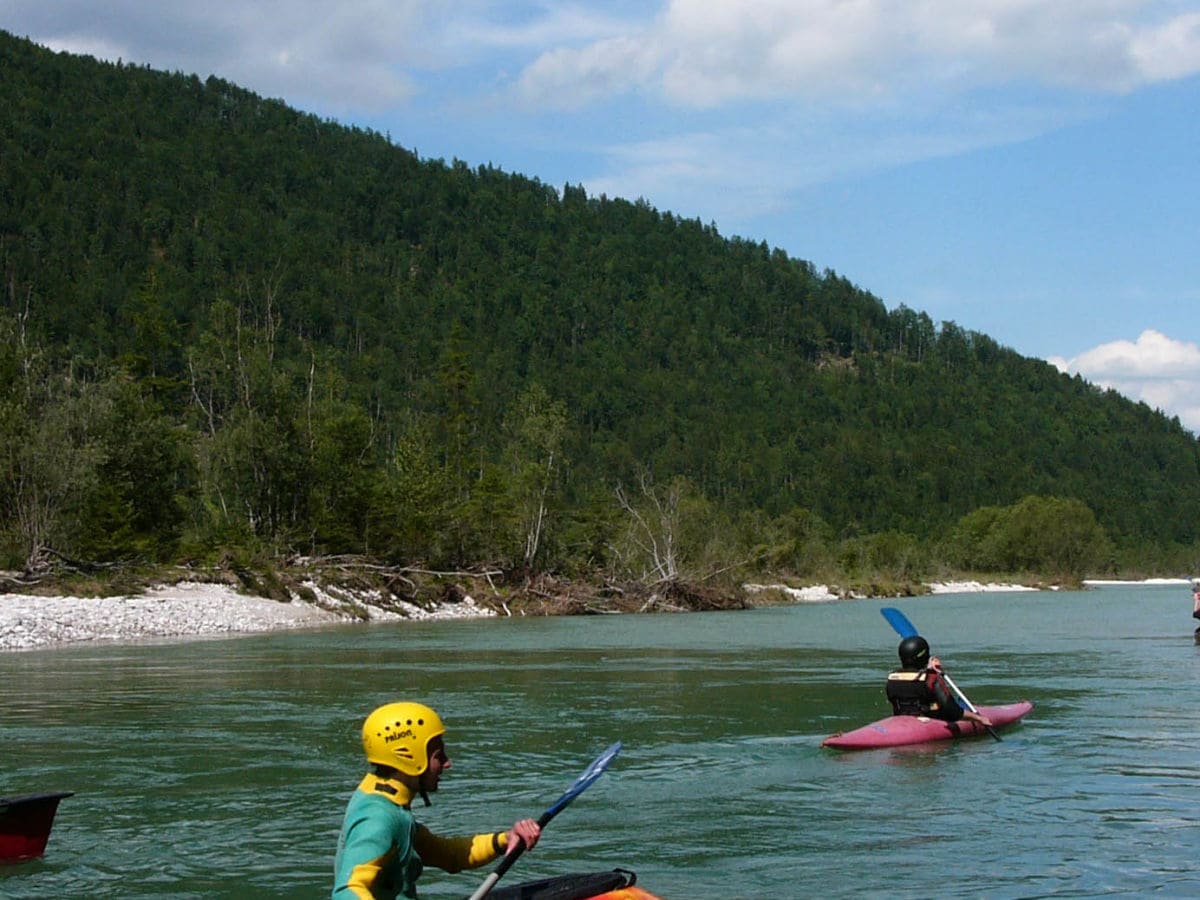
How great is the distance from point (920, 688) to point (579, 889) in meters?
9.84

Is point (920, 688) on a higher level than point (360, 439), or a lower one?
lower

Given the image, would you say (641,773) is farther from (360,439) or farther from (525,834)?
(360,439)

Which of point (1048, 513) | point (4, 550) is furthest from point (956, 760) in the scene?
point (1048, 513)

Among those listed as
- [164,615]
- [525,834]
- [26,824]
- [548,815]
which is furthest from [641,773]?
[164,615]

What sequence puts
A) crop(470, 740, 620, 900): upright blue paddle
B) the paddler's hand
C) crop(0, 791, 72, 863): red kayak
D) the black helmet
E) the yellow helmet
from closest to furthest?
the yellow helmet < crop(470, 740, 620, 900): upright blue paddle < the paddler's hand < crop(0, 791, 72, 863): red kayak < the black helmet

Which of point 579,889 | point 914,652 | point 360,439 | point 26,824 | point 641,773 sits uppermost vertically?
point 360,439

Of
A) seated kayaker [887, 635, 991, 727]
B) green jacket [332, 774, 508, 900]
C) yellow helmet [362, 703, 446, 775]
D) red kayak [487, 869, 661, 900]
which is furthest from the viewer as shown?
seated kayaker [887, 635, 991, 727]

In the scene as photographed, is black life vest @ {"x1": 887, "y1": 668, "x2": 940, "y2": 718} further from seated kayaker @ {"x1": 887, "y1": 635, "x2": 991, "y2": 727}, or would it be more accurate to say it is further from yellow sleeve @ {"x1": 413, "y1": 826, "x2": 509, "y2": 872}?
yellow sleeve @ {"x1": 413, "y1": 826, "x2": 509, "y2": 872}

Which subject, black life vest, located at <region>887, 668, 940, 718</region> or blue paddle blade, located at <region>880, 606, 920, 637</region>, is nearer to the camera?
black life vest, located at <region>887, 668, 940, 718</region>

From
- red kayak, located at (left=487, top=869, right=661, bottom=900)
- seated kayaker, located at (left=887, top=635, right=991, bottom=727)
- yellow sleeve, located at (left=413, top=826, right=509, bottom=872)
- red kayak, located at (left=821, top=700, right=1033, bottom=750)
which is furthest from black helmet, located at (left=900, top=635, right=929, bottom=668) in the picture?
yellow sleeve, located at (left=413, top=826, right=509, bottom=872)

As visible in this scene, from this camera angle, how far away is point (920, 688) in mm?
16547

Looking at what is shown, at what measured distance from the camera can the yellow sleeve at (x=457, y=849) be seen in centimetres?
713

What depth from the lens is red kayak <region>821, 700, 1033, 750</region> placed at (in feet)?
52.5

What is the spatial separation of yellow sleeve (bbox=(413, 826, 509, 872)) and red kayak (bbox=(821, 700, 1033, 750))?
945cm
